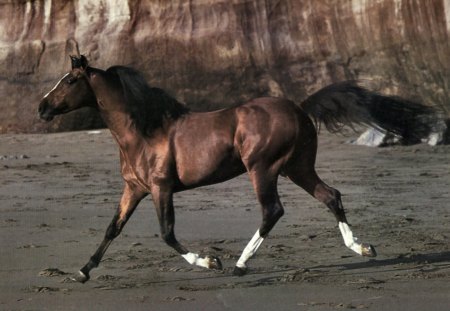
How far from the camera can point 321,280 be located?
7.71 metres

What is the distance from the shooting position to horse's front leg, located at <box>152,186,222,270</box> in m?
7.95

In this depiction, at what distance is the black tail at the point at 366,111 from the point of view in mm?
8656

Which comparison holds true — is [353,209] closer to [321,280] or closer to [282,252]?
[282,252]

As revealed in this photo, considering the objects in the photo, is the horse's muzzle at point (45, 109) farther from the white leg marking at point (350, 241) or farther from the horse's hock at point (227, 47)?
the horse's hock at point (227, 47)

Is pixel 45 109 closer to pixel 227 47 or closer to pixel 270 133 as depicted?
pixel 270 133

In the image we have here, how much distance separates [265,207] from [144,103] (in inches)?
45.0

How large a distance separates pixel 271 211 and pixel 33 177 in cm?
592

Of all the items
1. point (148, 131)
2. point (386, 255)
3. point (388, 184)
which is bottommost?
point (388, 184)

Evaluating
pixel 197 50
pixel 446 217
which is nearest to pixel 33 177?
pixel 197 50

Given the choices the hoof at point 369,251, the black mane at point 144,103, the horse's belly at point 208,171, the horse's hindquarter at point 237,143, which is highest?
the black mane at point 144,103

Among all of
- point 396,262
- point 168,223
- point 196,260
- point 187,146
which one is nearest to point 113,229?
point 168,223

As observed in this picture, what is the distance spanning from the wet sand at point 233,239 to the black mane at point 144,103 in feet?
3.42

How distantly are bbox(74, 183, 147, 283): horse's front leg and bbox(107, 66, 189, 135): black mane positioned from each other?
448mm

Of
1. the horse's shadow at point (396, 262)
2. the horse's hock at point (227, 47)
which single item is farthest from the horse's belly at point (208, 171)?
the horse's hock at point (227, 47)
